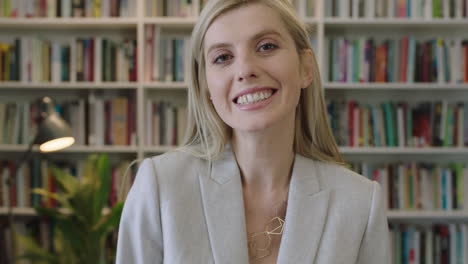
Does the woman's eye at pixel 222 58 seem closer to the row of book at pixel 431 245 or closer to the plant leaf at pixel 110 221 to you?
the plant leaf at pixel 110 221

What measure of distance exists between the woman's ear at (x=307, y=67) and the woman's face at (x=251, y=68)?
0.27ft

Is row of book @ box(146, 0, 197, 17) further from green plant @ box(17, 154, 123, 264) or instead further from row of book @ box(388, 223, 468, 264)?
row of book @ box(388, 223, 468, 264)

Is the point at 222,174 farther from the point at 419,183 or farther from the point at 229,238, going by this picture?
the point at 419,183

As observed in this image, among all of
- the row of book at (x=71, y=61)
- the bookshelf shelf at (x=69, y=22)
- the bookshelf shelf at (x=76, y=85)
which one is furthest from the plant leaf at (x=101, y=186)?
the bookshelf shelf at (x=69, y=22)

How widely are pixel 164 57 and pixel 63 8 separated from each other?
71cm

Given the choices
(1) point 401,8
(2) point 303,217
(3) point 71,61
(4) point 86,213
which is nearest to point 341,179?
(2) point 303,217

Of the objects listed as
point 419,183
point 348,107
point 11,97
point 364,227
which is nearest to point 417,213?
point 419,183

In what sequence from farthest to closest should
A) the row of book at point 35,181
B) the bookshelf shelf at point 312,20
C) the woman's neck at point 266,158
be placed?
1. the row of book at point 35,181
2. the bookshelf shelf at point 312,20
3. the woman's neck at point 266,158

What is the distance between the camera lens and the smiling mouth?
112cm

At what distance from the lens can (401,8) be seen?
10.1 feet

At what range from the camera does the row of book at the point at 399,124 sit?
3131mm

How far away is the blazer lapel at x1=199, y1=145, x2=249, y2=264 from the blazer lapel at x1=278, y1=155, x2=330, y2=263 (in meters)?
0.11

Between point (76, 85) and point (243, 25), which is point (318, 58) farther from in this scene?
point (243, 25)

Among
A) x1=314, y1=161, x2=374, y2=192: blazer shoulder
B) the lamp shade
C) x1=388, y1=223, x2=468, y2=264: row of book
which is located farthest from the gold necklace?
x1=388, y1=223, x2=468, y2=264: row of book
